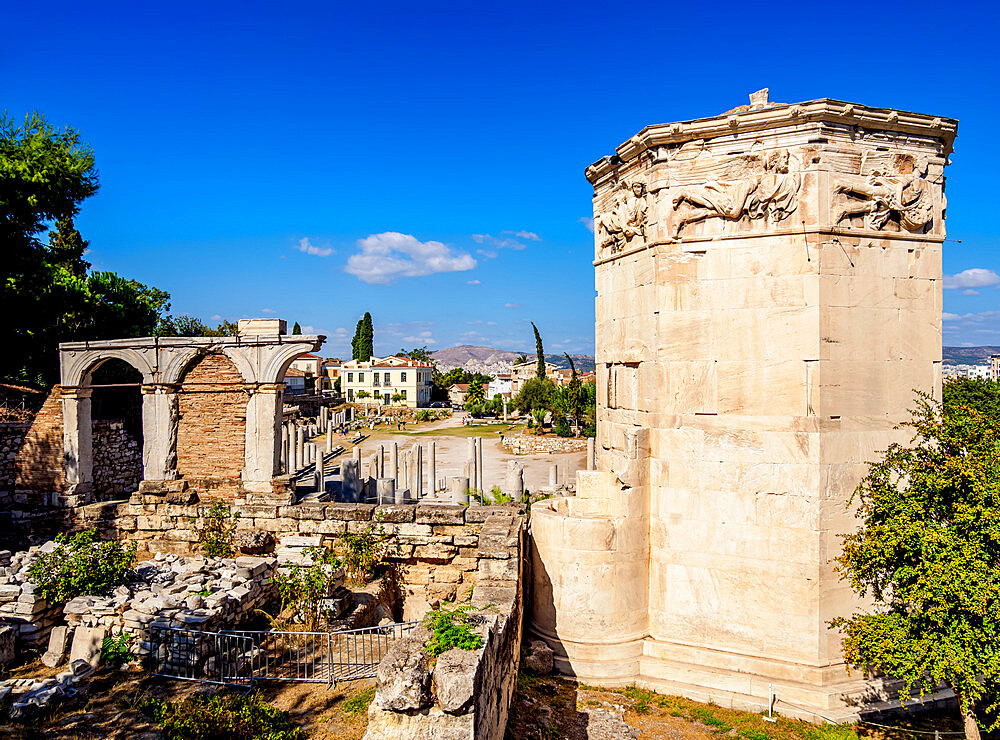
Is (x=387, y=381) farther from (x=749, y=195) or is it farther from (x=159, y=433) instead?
(x=749, y=195)

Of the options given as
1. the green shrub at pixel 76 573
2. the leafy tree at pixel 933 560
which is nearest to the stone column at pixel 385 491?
the green shrub at pixel 76 573

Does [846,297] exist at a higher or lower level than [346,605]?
higher

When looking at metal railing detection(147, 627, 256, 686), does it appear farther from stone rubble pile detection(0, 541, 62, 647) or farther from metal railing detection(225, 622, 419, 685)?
stone rubble pile detection(0, 541, 62, 647)

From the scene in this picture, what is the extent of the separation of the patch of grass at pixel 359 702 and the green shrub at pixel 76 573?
13.3 feet

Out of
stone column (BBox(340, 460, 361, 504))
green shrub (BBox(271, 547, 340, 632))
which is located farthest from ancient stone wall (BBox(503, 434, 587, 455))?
green shrub (BBox(271, 547, 340, 632))

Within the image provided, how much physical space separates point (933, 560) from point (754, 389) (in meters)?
2.45

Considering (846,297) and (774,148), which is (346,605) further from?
(774,148)

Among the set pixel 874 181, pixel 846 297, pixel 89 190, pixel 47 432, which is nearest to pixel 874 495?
pixel 846 297

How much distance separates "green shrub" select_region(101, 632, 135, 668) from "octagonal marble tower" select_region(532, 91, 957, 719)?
5.18 metres

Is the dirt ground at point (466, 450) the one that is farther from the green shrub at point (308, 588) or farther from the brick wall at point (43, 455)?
the green shrub at point (308, 588)

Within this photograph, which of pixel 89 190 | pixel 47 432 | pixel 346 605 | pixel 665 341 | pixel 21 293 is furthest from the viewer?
pixel 89 190

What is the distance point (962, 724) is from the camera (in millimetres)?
6762

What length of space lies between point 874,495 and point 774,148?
13.9 ft

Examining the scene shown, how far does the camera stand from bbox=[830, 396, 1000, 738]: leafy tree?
18.2 feet
